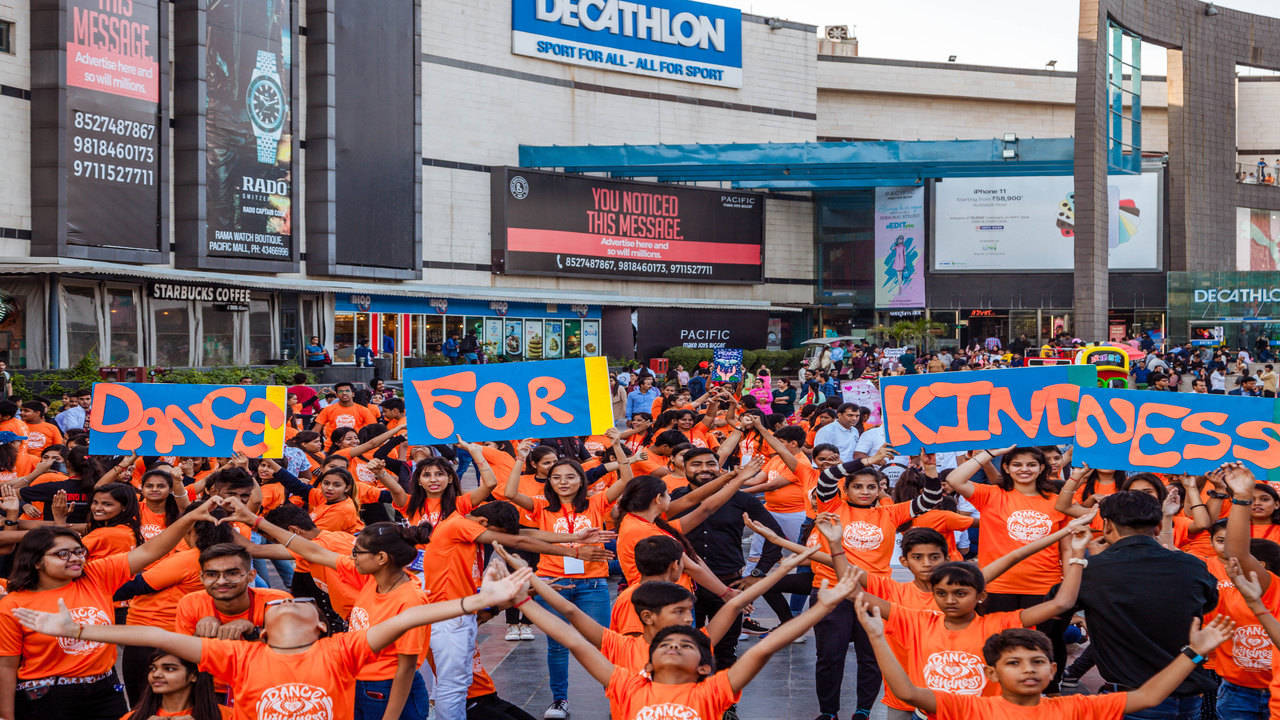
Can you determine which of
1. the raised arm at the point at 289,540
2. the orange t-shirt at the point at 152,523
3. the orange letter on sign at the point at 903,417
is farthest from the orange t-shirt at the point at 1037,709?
the orange t-shirt at the point at 152,523

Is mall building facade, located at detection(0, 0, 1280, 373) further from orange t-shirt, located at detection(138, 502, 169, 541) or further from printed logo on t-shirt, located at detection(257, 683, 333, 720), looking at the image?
printed logo on t-shirt, located at detection(257, 683, 333, 720)

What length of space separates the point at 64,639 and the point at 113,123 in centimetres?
2628

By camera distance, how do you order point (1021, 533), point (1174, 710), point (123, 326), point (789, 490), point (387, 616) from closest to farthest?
point (1174, 710), point (387, 616), point (1021, 533), point (789, 490), point (123, 326)

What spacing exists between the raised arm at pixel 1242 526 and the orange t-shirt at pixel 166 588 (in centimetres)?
523

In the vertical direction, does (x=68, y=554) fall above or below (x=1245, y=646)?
above

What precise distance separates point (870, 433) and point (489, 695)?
6206 mm

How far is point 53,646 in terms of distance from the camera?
5738mm

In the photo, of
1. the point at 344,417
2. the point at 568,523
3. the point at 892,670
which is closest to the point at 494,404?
the point at 568,523

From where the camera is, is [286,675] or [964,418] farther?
[964,418]

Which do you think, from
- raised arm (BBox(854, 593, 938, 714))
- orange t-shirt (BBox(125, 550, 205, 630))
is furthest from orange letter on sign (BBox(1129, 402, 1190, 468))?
orange t-shirt (BBox(125, 550, 205, 630))

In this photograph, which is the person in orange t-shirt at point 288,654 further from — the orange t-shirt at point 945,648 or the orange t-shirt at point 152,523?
the orange t-shirt at point 152,523

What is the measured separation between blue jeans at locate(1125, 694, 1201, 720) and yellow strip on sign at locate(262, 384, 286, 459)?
607cm

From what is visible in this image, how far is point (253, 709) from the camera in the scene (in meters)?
4.80

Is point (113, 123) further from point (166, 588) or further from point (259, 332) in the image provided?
point (166, 588)
